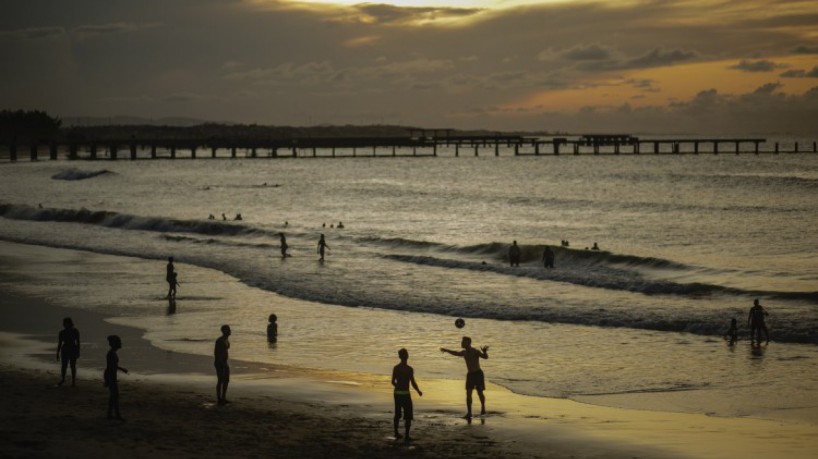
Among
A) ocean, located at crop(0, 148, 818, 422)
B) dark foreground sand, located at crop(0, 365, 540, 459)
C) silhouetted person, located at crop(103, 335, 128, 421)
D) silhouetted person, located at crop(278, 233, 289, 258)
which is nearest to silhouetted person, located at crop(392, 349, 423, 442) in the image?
dark foreground sand, located at crop(0, 365, 540, 459)

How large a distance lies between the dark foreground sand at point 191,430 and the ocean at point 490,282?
14.0ft

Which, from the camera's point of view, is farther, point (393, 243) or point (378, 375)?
point (393, 243)

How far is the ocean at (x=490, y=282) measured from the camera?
20500 millimetres

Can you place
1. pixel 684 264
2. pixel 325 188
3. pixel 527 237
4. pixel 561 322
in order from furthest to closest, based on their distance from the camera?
pixel 325 188, pixel 527 237, pixel 684 264, pixel 561 322

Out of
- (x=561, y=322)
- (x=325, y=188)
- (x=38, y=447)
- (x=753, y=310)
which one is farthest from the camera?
(x=325, y=188)

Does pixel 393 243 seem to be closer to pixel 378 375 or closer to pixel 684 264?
pixel 684 264

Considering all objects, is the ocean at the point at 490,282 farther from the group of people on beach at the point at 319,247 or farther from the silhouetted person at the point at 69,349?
the silhouetted person at the point at 69,349

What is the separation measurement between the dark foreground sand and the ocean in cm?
A: 426

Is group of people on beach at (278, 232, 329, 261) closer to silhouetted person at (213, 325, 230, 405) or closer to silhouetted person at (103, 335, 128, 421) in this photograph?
silhouetted person at (213, 325, 230, 405)

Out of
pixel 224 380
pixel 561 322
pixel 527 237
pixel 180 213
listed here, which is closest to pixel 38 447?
pixel 224 380

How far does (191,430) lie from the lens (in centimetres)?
1446

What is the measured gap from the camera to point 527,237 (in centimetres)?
5416

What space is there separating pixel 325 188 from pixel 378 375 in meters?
85.3

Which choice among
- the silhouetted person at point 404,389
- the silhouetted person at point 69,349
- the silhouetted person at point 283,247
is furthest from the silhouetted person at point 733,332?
the silhouetted person at point 283,247
